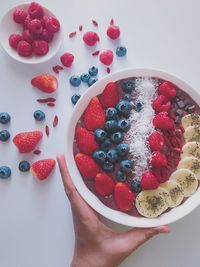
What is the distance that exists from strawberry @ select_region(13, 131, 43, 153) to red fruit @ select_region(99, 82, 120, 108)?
19 cm

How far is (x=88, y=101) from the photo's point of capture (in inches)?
42.3

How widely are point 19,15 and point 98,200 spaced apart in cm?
47

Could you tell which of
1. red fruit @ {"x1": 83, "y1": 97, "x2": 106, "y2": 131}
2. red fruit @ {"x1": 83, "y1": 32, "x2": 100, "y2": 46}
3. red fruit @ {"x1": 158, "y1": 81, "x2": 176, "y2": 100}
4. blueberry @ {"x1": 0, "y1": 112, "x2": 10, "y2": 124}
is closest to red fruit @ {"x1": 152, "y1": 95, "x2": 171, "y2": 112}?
red fruit @ {"x1": 158, "y1": 81, "x2": 176, "y2": 100}

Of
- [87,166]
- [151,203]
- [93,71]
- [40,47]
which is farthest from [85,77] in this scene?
[151,203]

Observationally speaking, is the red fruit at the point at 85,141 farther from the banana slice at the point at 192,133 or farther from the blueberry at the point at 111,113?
the banana slice at the point at 192,133

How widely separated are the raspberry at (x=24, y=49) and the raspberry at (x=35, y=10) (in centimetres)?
7

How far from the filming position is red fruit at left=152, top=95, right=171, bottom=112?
41.5 inches

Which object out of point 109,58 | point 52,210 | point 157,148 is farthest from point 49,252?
point 109,58

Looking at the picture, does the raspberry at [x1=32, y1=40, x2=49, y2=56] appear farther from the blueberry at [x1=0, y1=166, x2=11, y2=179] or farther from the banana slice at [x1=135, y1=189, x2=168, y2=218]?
the banana slice at [x1=135, y1=189, x2=168, y2=218]

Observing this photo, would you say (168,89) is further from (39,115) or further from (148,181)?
(39,115)

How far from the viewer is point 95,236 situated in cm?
106

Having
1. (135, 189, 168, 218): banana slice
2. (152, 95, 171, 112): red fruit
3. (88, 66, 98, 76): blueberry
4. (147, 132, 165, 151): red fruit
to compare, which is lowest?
(135, 189, 168, 218): banana slice

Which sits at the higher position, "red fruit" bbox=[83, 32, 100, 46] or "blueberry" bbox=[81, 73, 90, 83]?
"red fruit" bbox=[83, 32, 100, 46]

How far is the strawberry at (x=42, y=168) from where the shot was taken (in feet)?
3.71
